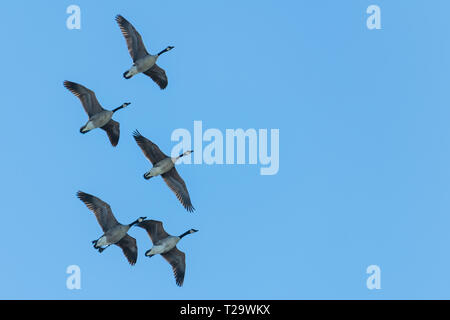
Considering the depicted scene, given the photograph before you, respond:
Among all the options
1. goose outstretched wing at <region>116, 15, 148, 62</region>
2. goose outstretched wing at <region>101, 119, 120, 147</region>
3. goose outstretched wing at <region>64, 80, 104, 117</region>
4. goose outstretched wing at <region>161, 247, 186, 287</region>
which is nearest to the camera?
goose outstretched wing at <region>64, 80, 104, 117</region>

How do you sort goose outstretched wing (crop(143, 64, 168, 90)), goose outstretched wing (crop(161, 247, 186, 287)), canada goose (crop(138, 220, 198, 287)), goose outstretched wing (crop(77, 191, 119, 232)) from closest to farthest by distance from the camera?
goose outstretched wing (crop(77, 191, 119, 232)) → canada goose (crop(138, 220, 198, 287)) → goose outstretched wing (crop(161, 247, 186, 287)) → goose outstretched wing (crop(143, 64, 168, 90))

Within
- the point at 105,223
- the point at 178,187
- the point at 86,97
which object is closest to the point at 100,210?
the point at 105,223

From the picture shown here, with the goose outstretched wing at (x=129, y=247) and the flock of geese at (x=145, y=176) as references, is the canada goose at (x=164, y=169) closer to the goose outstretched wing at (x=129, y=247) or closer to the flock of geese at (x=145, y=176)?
the flock of geese at (x=145, y=176)

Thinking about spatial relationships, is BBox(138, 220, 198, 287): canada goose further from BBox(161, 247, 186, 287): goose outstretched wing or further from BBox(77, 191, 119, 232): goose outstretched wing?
BBox(77, 191, 119, 232): goose outstretched wing

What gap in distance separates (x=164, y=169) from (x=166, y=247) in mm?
2624

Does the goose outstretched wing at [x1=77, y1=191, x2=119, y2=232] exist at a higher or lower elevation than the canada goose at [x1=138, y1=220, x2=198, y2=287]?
higher

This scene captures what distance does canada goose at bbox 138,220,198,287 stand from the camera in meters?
36.8

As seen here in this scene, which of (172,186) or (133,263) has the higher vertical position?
(172,186)

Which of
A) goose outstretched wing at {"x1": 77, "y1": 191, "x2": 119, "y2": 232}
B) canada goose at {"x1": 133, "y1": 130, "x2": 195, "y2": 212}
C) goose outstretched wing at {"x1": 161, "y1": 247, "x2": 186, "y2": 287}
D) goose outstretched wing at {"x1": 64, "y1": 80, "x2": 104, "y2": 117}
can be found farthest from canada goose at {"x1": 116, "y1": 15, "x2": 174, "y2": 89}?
goose outstretched wing at {"x1": 161, "y1": 247, "x2": 186, "y2": 287}
